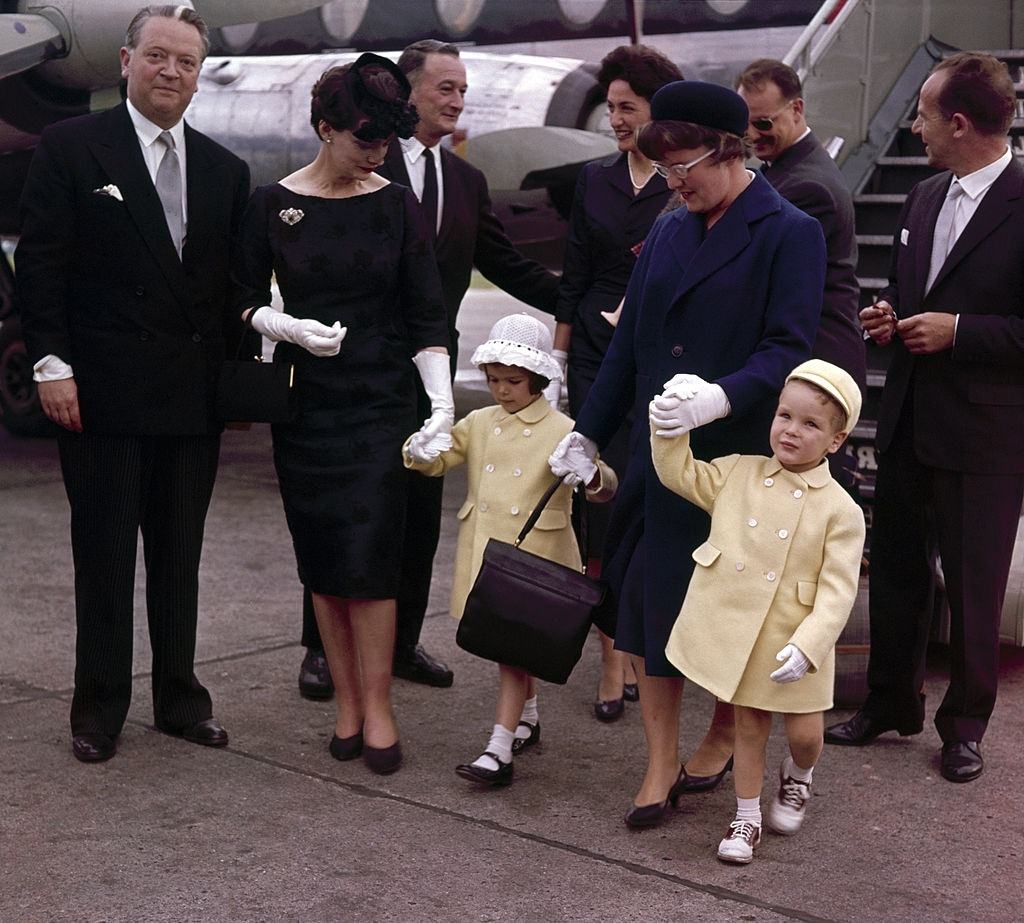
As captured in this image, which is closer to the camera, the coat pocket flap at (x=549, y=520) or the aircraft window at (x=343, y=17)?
the coat pocket flap at (x=549, y=520)

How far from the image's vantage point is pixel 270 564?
671 cm

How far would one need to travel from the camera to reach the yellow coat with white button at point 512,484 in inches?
154

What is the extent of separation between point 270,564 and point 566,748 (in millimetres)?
2800

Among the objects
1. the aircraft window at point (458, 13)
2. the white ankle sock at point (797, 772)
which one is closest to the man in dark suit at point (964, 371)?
the white ankle sock at point (797, 772)

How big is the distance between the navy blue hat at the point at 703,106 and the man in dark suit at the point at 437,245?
4.53 feet

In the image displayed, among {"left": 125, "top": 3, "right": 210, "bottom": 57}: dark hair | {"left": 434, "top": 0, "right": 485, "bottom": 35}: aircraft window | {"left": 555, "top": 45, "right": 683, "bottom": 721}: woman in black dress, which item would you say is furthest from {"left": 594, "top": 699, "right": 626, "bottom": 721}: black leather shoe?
{"left": 434, "top": 0, "right": 485, "bottom": 35}: aircraft window

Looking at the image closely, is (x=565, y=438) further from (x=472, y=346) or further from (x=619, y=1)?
(x=472, y=346)

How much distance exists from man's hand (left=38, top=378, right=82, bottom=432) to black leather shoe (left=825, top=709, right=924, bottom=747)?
2495mm

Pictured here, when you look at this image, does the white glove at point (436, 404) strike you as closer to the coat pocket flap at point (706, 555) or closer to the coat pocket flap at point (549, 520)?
the coat pocket flap at point (549, 520)

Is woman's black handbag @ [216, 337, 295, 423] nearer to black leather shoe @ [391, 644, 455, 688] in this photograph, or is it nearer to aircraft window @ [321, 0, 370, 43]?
black leather shoe @ [391, 644, 455, 688]

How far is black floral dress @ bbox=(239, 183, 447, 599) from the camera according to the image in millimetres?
3908

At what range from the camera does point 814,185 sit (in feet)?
13.8

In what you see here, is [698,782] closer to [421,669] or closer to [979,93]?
[421,669]

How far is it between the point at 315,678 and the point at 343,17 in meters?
9.76
